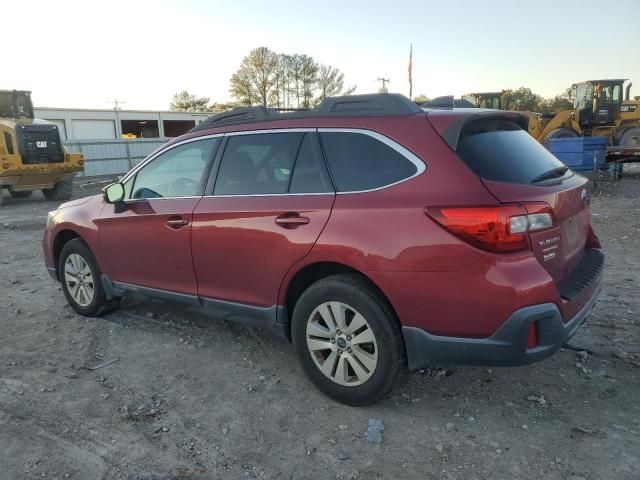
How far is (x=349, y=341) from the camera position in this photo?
302 cm

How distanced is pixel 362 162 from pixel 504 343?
50.0 inches

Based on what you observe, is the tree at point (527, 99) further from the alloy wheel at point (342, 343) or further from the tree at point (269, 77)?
the alloy wheel at point (342, 343)

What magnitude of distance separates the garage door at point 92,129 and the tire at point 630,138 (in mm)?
35677

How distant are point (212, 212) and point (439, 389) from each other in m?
1.96

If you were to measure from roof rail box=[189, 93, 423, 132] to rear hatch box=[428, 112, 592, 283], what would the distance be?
0.38 meters

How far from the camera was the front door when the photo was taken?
3.84 meters

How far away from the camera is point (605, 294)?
192 inches

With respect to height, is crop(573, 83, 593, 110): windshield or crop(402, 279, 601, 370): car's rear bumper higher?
crop(573, 83, 593, 110): windshield

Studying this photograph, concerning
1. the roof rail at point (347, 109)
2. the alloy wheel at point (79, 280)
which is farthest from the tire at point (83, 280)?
the roof rail at point (347, 109)

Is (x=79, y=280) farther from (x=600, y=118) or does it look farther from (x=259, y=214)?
(x=600, y=118)

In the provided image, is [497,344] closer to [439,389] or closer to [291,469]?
[439,389]

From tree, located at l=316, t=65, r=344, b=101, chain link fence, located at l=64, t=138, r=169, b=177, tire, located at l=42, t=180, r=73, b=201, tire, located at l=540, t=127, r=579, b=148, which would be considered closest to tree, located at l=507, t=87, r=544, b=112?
tree, located at l=316, t=65, r=344, b=101

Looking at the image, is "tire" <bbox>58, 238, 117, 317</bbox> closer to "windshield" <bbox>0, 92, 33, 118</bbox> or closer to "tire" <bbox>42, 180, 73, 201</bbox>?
"tire" <bbox>42, 180, 73, 201</bbox>

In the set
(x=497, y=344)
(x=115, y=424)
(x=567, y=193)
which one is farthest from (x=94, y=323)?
(x=567, y=193)
